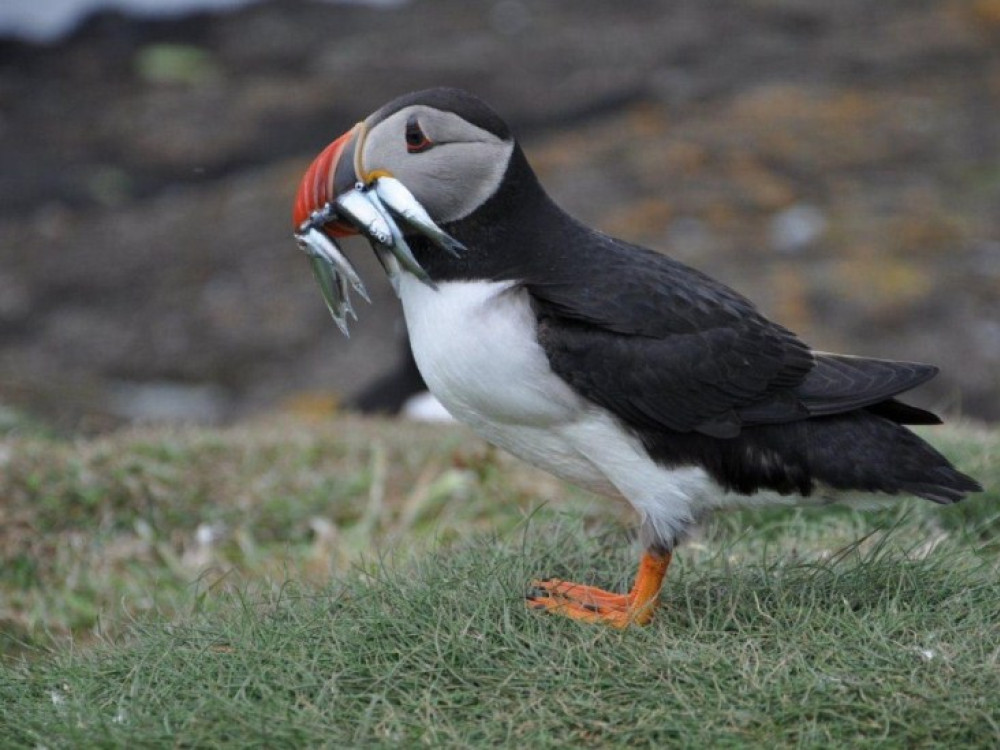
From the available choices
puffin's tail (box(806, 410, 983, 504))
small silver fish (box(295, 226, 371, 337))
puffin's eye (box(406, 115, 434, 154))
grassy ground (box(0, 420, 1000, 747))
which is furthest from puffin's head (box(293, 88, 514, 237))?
puffin's tail (box(806, 410, 983, 504))

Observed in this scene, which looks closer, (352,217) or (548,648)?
(548,648)

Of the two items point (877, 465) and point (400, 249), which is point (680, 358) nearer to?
point (877, 465)

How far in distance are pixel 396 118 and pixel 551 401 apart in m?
0.80

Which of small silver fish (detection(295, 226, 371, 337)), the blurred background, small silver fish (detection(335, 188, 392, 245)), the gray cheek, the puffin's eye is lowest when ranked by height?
the blurred background

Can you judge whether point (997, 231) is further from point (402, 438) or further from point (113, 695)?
point (113, 695)

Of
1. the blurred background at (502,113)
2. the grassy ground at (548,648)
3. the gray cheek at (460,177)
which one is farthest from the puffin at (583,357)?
the blurred background at (502,113)

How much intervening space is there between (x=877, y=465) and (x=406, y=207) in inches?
52.8

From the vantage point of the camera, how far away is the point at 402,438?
21.0ft

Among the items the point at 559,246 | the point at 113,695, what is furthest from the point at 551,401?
the point at 113,695

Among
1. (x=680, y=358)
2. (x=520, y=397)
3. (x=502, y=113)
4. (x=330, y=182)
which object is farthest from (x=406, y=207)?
(x=502, y=113)

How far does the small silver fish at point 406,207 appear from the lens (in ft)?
10.9

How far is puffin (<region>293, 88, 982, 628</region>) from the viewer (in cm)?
334

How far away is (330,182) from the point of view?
3.45 m

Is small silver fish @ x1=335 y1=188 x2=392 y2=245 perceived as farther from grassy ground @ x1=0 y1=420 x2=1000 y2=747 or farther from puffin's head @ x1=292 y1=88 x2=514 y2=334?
grassy ground @ x1=0 y1=420 x2=1000 y2=747
